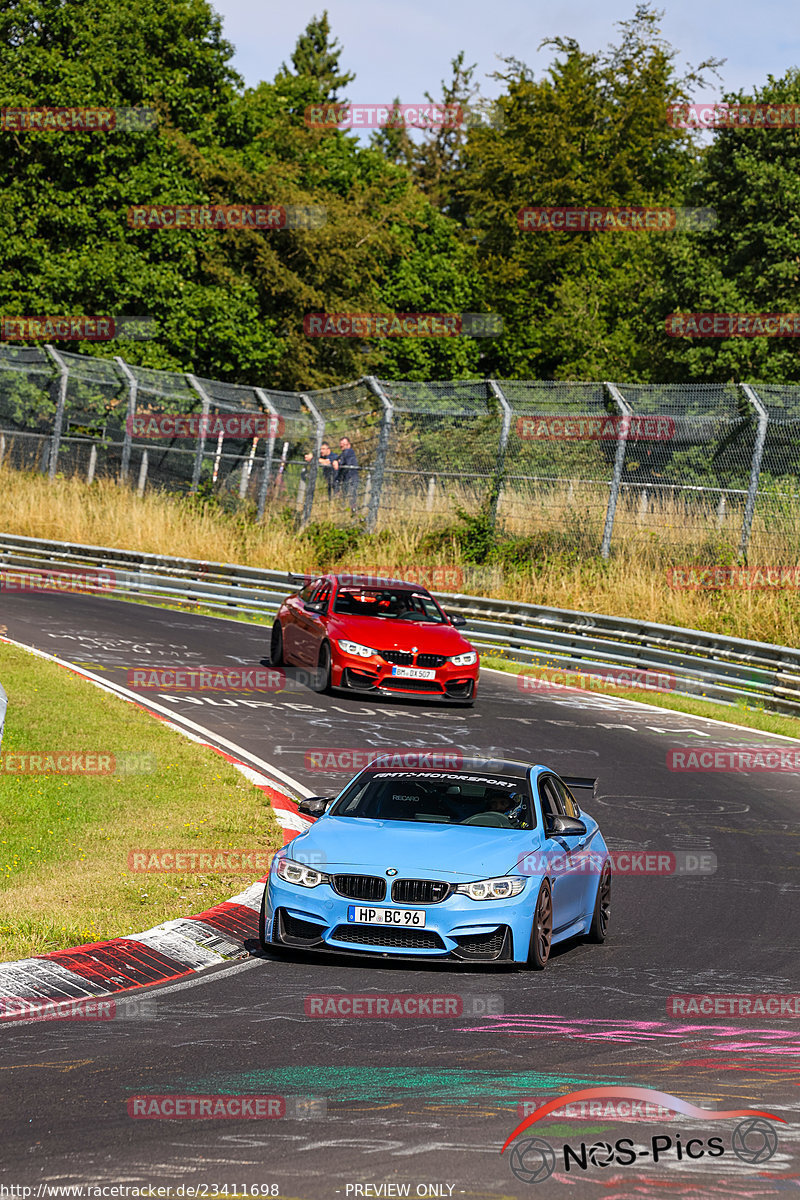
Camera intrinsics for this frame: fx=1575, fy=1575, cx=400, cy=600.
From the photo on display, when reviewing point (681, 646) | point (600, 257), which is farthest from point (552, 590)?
point (600, 257)

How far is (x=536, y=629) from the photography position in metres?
24.8

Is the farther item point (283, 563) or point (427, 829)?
point (283, 563)

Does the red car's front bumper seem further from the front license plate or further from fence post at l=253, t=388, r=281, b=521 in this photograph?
fence post at l=253, t=388, r=281, b=521

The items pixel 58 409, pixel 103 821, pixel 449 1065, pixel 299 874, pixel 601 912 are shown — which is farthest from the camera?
pixel 58 409

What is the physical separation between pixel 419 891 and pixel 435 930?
0.76 ft

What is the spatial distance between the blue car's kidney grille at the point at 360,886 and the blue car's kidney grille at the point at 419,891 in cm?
8

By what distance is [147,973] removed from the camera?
8359 millimetres

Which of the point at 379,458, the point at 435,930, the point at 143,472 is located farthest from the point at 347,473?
the point at 435,930

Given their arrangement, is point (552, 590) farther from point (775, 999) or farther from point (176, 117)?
point (176, 117)

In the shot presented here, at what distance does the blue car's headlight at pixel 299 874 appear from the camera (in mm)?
8844

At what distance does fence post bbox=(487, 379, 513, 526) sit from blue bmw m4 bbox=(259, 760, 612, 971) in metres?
18.6

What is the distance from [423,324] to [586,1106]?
61.1 metres

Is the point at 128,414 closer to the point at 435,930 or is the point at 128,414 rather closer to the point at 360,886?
the point at 360,886

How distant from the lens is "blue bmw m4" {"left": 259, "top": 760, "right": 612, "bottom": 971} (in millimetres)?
8664
